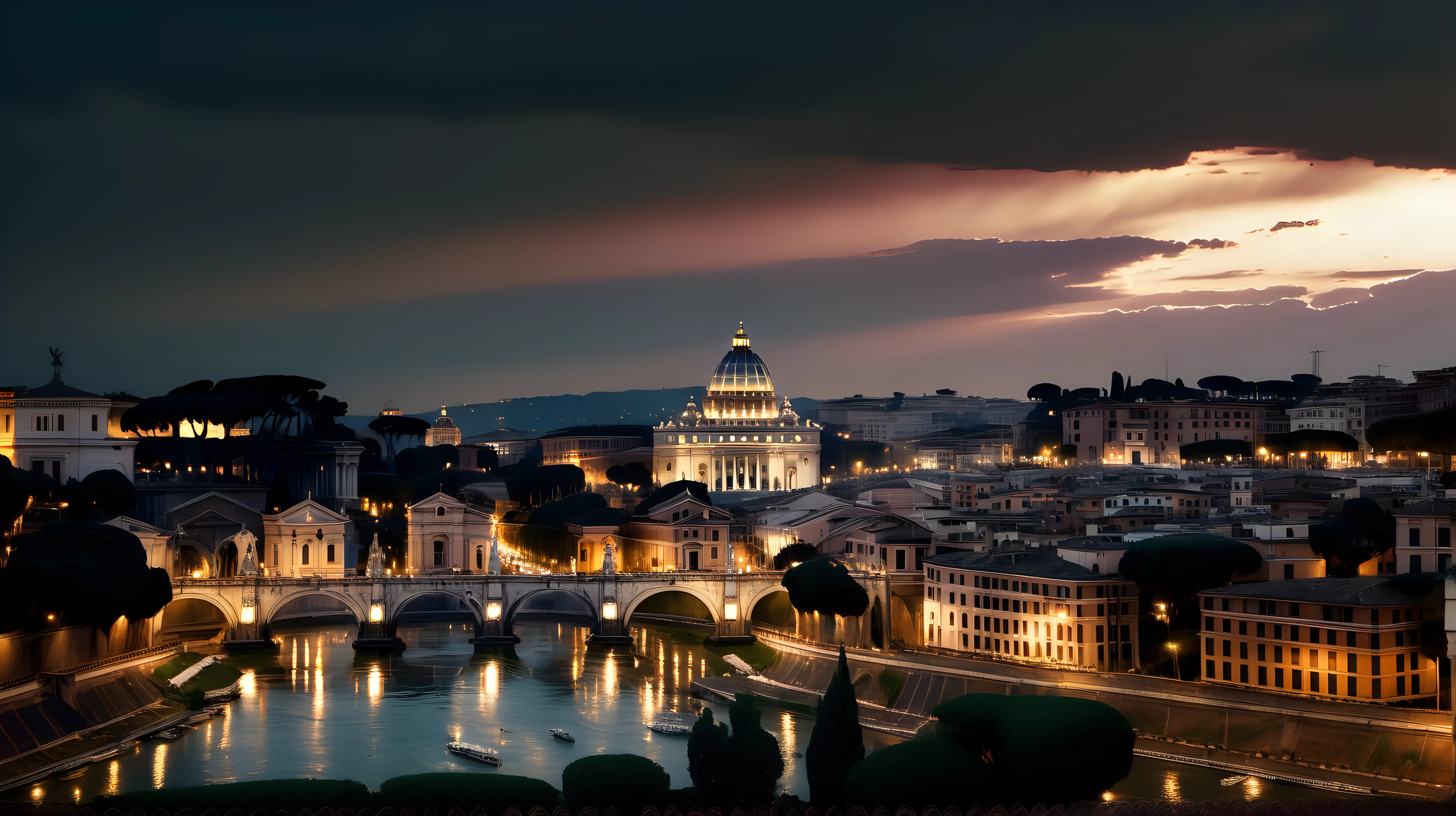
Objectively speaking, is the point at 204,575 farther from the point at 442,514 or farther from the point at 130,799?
the point at 130,799

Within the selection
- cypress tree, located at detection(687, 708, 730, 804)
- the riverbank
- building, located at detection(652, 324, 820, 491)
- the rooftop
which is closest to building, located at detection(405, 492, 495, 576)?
the riverbank

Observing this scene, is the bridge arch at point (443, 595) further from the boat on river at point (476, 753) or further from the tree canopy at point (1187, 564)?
the tree canopy at point (1187, 564)

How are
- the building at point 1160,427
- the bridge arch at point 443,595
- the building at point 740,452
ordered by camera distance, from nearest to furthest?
the bridge arch at point 443,595 → the building at point 1160,427 → the building at point 740,452

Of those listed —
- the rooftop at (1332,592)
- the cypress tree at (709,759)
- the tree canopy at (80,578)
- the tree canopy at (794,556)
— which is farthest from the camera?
the tree canopy at (794,556)

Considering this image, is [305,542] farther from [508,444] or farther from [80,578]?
[508,444]

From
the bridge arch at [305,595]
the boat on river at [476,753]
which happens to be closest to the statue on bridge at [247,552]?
the bridge arch at [305,595]

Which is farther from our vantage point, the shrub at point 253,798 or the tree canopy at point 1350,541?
the tree canopy at point 1350,541

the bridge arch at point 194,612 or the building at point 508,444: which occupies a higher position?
the building at point 508,444

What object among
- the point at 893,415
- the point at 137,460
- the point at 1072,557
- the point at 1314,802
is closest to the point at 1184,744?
the point at 1072,557

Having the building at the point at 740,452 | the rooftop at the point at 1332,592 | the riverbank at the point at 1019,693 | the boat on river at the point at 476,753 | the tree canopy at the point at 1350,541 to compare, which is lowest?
the boat on river at the point at 476,753
